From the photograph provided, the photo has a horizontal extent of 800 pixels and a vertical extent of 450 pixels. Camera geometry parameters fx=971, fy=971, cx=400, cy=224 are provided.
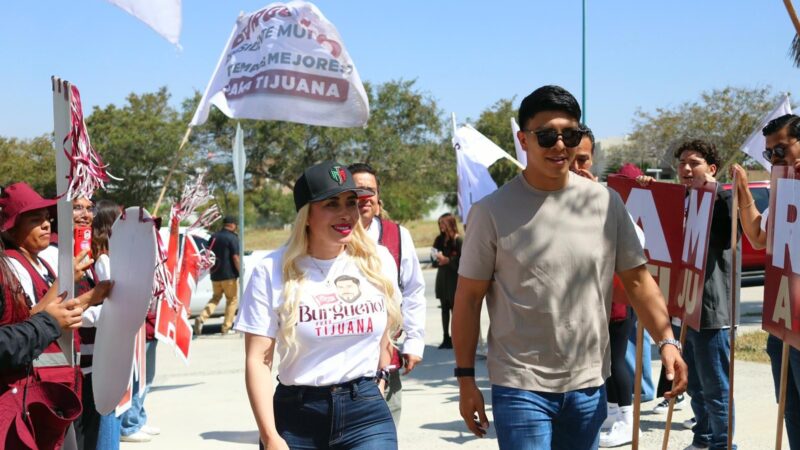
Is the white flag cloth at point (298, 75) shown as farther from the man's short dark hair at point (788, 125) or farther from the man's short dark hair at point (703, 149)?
the man's short dark hair at point (788, 125)

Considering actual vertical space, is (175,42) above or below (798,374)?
above

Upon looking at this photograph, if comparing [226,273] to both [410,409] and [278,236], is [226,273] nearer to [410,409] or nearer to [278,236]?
[410,409]

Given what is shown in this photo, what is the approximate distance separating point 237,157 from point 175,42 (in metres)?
9.79

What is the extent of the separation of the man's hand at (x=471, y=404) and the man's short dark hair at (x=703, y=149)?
298 cm

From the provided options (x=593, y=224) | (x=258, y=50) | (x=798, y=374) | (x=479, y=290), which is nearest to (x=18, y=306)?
(x=479, y=290)

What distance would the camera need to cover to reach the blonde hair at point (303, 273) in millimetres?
3953

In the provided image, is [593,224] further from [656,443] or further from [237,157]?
[237,157]

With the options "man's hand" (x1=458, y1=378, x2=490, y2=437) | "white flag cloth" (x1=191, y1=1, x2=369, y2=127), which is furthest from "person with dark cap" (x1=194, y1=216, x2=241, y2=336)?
"man's hand" (x1=458, y1=378, x2=490, y2=437)

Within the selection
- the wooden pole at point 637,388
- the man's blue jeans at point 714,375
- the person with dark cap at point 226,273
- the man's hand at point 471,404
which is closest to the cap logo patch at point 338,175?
the man's hand at point 471,404

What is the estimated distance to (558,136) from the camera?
3799 millimetres

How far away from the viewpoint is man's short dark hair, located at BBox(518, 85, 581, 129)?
385 cm

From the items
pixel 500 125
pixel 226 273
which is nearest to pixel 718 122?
pixel 500 125

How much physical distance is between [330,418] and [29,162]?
34.3 meters

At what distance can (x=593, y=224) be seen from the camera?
382cm
